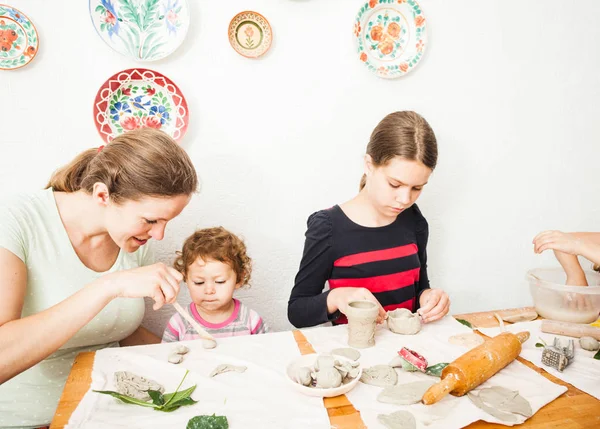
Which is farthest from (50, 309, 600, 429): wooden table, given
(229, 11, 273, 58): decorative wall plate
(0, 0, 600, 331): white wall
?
(229, 11, 273, 58): decorative wall plate

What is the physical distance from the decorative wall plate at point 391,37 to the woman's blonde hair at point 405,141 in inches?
22.2

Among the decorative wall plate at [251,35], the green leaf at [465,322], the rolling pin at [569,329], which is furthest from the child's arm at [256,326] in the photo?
the decorative wall plate at [251,35]

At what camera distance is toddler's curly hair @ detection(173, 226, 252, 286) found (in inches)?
63.3

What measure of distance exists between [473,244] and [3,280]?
2249mm

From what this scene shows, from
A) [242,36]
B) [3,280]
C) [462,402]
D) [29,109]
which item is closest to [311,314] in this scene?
[462,402]

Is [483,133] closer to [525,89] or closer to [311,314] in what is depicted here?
[525,89]

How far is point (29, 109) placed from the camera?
169 centimetres

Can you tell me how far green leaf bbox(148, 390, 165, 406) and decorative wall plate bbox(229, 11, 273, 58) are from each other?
4.83 ft

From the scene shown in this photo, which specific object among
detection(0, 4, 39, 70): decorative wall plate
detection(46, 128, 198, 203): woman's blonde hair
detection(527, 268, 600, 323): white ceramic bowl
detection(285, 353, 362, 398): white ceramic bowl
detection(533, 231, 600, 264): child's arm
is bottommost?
detection(285, 353, 362, 398): white ceramic bowl

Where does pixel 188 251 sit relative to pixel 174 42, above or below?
below

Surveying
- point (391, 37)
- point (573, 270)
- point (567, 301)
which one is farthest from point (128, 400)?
point (391, 37)

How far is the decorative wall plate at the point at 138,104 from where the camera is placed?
5.65 feet

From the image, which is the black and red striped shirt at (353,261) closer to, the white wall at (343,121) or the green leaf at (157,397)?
the white wall at (343,121)

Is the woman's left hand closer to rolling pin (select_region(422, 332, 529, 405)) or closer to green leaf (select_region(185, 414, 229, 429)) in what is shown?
rolling pin (select_region(422, 332, 529, 405))
